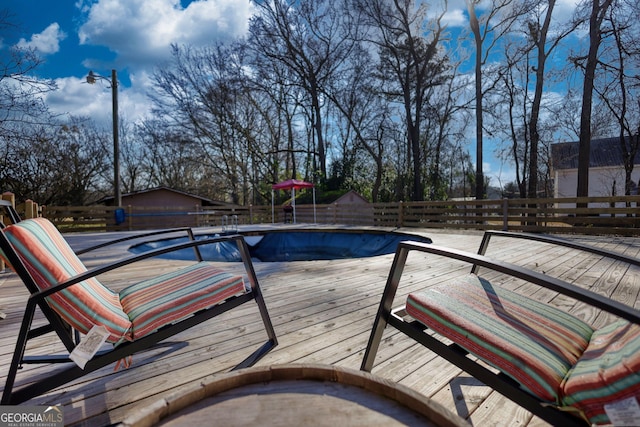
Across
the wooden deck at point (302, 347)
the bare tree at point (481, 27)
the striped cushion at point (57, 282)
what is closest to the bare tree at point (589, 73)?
the bare tree at point (481, 27)

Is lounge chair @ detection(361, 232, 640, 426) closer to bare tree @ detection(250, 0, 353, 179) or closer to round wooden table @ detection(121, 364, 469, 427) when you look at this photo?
round wooden table @ detection(121, 364, 469, 427)

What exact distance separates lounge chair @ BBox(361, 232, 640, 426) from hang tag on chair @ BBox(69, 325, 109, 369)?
3.23ft

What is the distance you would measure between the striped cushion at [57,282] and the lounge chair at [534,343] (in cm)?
99

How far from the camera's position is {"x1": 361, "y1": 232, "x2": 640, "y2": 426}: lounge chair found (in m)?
0.73

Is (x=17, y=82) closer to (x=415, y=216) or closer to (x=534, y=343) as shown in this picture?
(x=534, y=343)

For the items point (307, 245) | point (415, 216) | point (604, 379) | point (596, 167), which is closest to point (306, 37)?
point (415, 216)

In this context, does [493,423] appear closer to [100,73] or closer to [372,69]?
[100,73]

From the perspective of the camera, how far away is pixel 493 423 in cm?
109

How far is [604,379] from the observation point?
0.75 m

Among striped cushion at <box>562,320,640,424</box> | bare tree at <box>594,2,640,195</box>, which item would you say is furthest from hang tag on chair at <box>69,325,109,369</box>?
bare tree at <box>594,2,640,195</box>

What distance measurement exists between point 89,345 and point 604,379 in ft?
4.82

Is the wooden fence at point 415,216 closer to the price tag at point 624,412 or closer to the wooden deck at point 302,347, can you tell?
the wooden deck at point 302,347

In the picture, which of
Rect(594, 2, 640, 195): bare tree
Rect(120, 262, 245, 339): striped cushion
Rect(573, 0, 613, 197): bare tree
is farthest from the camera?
Rect(594, 2, 640, 195): bare tree

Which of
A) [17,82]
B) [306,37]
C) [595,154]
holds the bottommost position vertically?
[17,82]
